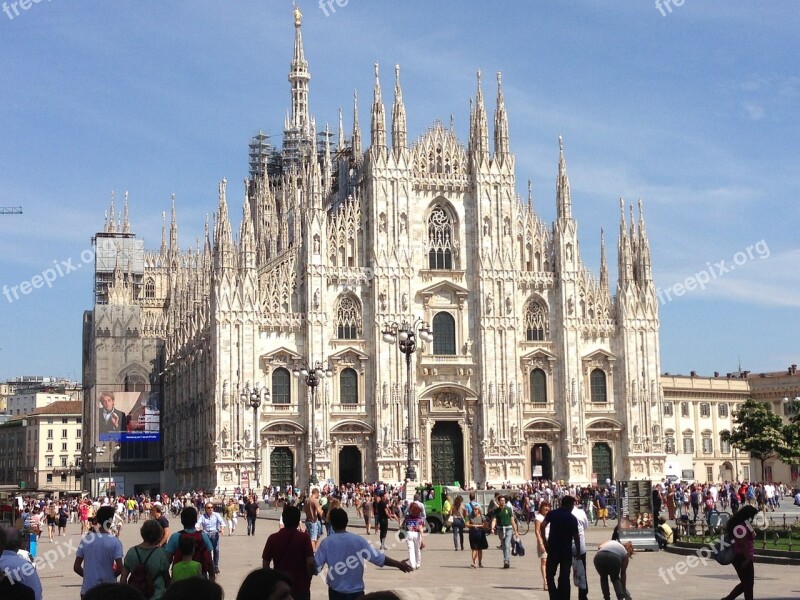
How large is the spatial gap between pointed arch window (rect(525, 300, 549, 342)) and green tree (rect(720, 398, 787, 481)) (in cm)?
1087

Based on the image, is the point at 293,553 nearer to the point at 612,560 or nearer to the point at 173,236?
the point at 612,560

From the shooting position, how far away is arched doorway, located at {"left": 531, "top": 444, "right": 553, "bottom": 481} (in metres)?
63.4

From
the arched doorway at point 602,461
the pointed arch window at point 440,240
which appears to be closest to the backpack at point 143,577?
the pointed arch window at point 440,240

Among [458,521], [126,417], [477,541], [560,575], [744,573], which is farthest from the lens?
[126,417]

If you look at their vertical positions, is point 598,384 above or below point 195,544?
above

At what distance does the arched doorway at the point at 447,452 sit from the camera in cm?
6259

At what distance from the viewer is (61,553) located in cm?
3216

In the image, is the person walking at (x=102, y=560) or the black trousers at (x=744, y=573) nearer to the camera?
the person walking at (x=102, y=560)

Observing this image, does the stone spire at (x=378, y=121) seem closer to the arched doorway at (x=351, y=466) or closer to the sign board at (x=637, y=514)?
the arched doorway at (x=351, y=466)

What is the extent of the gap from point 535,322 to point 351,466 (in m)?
12.4

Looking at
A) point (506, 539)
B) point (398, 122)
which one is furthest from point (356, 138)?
point (506, 539)

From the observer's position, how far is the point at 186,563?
11656mm

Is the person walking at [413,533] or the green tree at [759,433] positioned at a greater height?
the green tree at [759,433]

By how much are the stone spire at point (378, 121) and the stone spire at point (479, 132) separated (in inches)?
194
